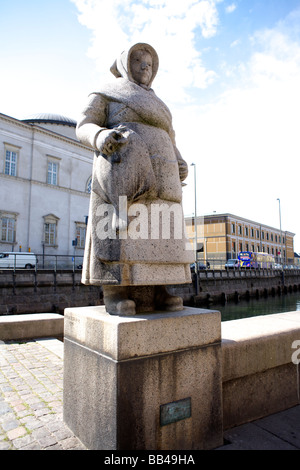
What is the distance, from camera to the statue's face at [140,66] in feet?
9.85

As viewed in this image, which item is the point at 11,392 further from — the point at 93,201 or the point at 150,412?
the point at 93,201

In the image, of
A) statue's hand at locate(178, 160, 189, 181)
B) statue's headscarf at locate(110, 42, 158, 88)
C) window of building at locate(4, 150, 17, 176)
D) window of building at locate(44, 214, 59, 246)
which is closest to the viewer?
statue's headscarf at locate(110, 42, 158, 88)

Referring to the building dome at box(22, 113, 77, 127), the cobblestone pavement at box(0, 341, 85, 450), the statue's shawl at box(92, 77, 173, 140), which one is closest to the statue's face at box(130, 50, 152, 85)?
the statue's shawl at box(92, 77, 173, 140)

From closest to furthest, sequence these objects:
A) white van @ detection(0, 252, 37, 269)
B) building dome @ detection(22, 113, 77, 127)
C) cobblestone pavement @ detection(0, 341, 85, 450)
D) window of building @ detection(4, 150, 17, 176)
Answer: cobblestone pavement @ detection(0, 341, 85, 450)
white van @ detection(0, 252, 37, 269)
window of building @ detection(4, 150, 17, 176)
building dome @ detection(22, 113, 77, 127)

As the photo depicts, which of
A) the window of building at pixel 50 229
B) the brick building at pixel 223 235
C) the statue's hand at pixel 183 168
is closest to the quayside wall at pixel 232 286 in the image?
the brick building at pixel 223 235

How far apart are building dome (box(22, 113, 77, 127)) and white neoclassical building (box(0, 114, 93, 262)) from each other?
19.8 feet

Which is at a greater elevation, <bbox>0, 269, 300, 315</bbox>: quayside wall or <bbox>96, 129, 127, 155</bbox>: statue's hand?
<bbox>96, 129, 127, 155</bbox>: statue's hand

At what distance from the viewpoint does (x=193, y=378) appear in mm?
2332

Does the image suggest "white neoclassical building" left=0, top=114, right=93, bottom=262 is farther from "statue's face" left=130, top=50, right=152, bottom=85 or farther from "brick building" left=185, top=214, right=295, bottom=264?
"statue's face" left=130, top=50, right=152, bottom=85

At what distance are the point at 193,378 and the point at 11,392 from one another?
216 centimetres

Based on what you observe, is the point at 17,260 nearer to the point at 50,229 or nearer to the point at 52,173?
the point at 50,229

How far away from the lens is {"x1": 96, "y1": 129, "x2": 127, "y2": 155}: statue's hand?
2426mm

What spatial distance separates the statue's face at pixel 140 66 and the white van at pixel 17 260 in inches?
765

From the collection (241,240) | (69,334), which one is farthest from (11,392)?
(241,240)
